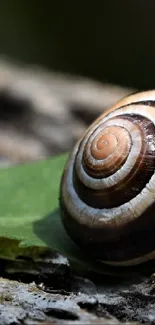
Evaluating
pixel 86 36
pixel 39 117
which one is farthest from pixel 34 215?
pixel 86 36

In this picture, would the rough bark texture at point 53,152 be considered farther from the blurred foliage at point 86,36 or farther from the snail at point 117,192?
the blurred foliage at point 86,36

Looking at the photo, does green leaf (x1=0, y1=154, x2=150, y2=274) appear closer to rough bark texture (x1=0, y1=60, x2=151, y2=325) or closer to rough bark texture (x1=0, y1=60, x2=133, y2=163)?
rough bark texture (x1=0, y1=60, x2=151, y2=325)

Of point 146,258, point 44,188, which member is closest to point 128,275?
point 146,258

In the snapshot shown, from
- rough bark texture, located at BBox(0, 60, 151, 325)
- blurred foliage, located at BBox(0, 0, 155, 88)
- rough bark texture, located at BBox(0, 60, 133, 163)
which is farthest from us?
blurred foliage, located at BBox(0, 0, 155, 88)

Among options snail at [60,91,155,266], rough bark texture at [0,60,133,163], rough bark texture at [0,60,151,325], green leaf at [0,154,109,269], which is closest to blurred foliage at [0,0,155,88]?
rough bark texture at [0,60,151,325]

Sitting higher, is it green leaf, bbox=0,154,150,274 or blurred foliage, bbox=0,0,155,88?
blurred foliage, bbox=0,0,155,88

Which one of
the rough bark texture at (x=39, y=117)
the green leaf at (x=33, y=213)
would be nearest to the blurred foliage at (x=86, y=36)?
the rough bark texture at (x=39, y=117)
